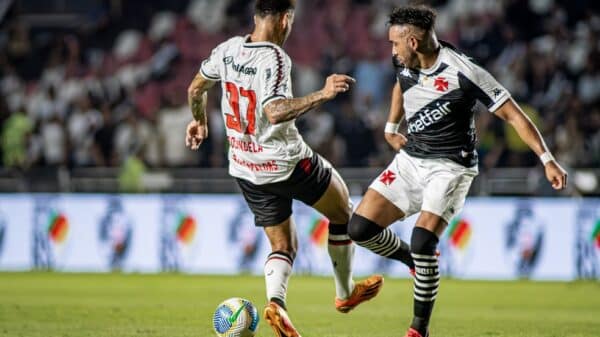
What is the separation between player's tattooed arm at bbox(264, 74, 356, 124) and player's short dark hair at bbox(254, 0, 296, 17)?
72 cm

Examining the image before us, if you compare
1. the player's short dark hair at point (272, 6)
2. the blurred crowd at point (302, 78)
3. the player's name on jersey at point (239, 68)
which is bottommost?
the blurred crowd at point (302, 78)

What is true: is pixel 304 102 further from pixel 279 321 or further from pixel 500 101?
pixel 279 321

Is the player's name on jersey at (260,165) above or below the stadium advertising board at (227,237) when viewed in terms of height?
above

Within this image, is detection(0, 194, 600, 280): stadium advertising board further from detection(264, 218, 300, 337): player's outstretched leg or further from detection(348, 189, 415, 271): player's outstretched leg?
detection(264, 218, 300, 337): player's outstretched leg

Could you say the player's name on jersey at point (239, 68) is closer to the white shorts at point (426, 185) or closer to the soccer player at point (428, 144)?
the soccer player at point (428, 144)

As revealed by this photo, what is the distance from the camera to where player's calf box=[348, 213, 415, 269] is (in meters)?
7.89

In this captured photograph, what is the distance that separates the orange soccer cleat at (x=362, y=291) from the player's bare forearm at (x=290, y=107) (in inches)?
71.4

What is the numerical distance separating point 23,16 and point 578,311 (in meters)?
16.8

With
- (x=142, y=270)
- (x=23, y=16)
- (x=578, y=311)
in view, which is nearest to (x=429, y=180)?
(x=578, y=311)

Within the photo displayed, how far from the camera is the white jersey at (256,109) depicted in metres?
7.51

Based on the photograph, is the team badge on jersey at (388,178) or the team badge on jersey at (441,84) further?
the team badge on jersey at (388,178)

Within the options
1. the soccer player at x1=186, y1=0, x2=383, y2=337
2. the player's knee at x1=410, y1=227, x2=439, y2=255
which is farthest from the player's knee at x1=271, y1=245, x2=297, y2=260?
the player's knee at x1=410, y1=227, x2=439, y2=255

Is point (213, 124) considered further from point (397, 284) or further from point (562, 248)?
point (562, 248)

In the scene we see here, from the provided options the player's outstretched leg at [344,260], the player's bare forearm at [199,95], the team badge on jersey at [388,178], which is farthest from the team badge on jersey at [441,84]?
the player's bare forearm at [199,95]
